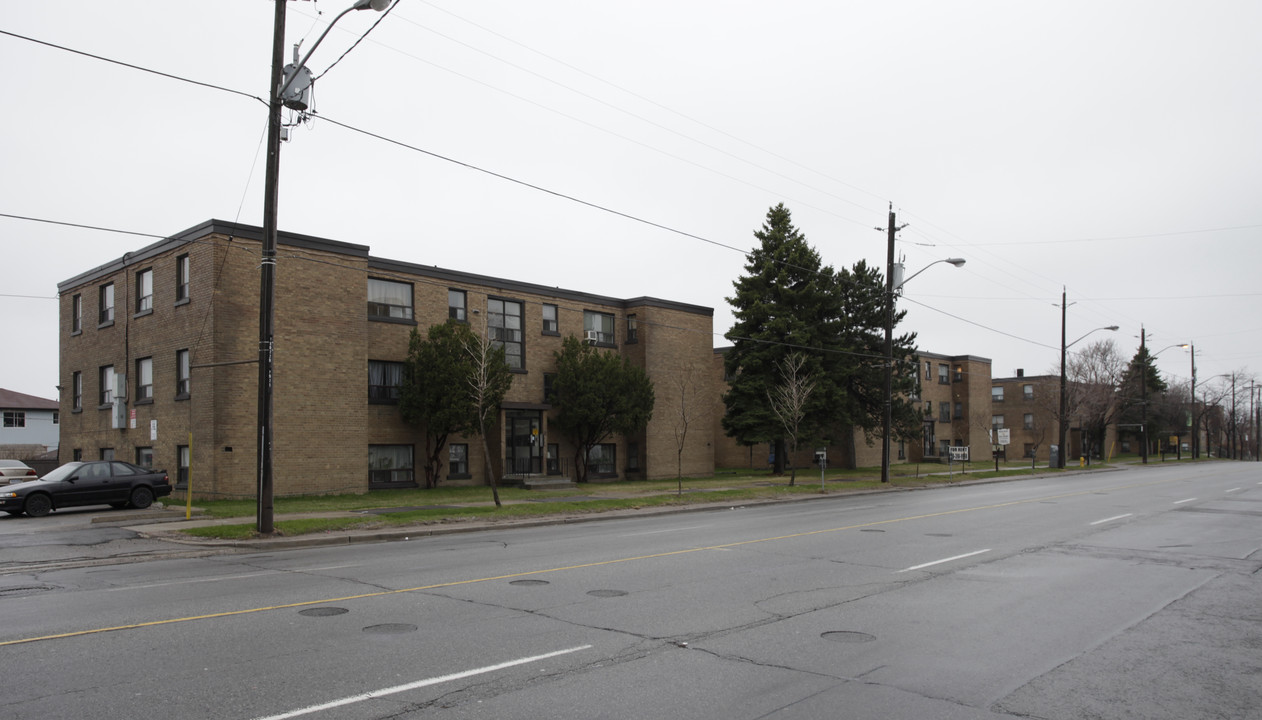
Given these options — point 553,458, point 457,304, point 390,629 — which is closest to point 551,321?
point 457,304

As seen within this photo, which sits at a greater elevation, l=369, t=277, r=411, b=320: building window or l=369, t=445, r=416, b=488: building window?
l=369, t=277, r=411, b=320: building window

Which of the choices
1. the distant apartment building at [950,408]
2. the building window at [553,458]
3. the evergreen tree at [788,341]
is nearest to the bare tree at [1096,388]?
the distant apartment building at [950,408]

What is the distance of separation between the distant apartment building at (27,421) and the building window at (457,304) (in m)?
41.0

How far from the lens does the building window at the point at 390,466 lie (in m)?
29.9

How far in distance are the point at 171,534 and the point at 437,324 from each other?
15080 mm

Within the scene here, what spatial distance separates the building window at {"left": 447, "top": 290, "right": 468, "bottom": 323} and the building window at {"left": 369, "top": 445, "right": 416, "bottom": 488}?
546 centimetres

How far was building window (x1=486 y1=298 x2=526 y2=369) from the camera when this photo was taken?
112 ft

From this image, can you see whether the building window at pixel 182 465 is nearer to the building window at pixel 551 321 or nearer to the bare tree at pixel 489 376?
the bare tree at pixel 489 376

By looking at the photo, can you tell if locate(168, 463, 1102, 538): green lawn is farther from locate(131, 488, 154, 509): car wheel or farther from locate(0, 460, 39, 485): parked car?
locate(0, 460, 39, 485): parked car

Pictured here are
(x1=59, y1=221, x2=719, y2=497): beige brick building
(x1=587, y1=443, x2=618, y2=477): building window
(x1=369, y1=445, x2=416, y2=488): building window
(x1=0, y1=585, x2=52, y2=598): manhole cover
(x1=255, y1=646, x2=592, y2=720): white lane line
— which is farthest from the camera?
(x1=587, y1=443, x2=618, y2=477): building window

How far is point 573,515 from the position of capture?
2158cm

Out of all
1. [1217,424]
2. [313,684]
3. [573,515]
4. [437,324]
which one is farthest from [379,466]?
[1217,424]

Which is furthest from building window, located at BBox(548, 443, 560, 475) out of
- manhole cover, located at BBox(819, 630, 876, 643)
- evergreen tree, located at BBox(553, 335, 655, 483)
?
manhole cover, located at BBox(819, 630, 876, 643)

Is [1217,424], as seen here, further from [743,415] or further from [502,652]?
[502,652]
